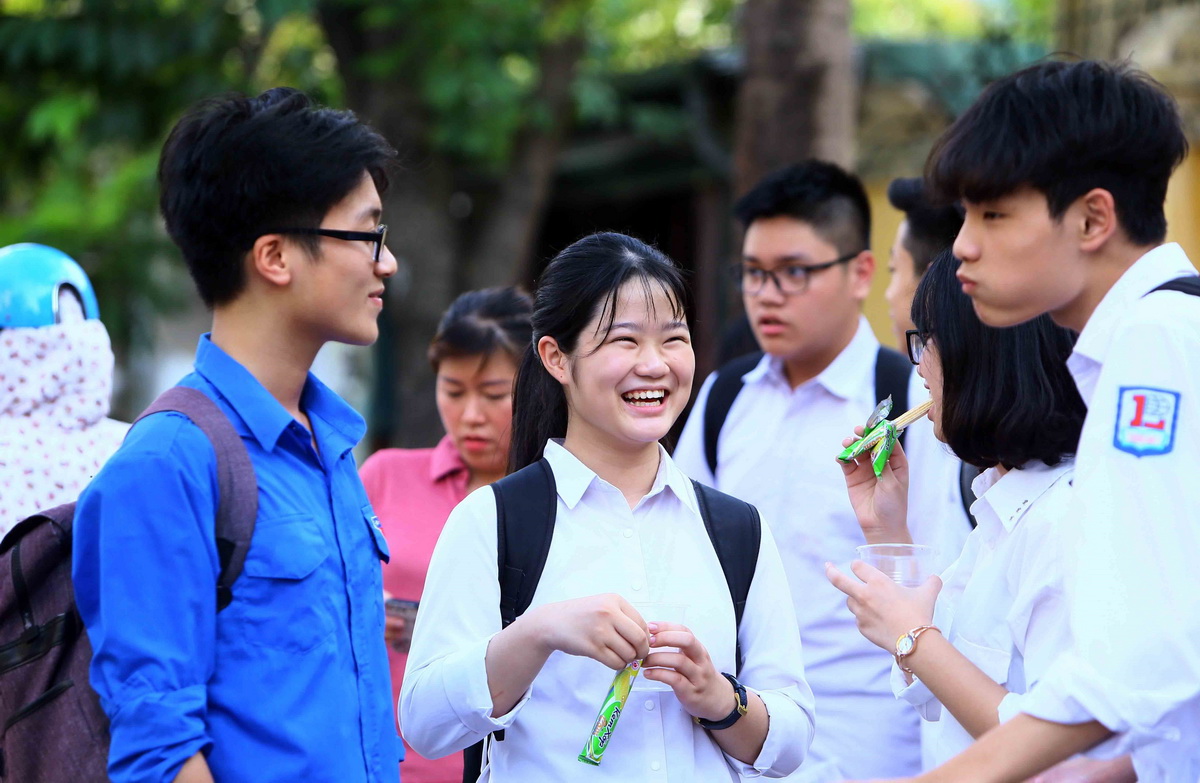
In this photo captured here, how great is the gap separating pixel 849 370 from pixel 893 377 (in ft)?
0.47

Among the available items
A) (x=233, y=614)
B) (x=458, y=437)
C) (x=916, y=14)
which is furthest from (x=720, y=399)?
(x=916, y=14)

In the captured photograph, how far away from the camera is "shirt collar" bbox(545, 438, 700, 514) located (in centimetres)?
258

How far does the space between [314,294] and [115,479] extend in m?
0.53

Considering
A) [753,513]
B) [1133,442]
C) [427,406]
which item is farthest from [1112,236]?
[427,406]

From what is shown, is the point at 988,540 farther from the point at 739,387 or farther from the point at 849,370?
the point at 739,387

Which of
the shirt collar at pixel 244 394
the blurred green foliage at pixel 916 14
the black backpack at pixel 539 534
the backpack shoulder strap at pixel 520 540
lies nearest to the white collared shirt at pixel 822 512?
the black backpack at pixel 539 534

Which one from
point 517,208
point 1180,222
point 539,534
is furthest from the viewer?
point 517,208

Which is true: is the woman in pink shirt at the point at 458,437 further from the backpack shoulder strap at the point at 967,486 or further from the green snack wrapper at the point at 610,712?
the green snack wrapper at the point at 610,712

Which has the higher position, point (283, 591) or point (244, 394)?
point (244, 394)

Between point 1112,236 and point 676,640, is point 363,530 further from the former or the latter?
point 1112,236

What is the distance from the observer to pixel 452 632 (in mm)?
2439

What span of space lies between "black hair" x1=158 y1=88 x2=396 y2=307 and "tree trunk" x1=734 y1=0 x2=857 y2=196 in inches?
167

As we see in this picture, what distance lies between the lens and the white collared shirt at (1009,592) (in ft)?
7.25

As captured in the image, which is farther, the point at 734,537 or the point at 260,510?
the point at 734,537
